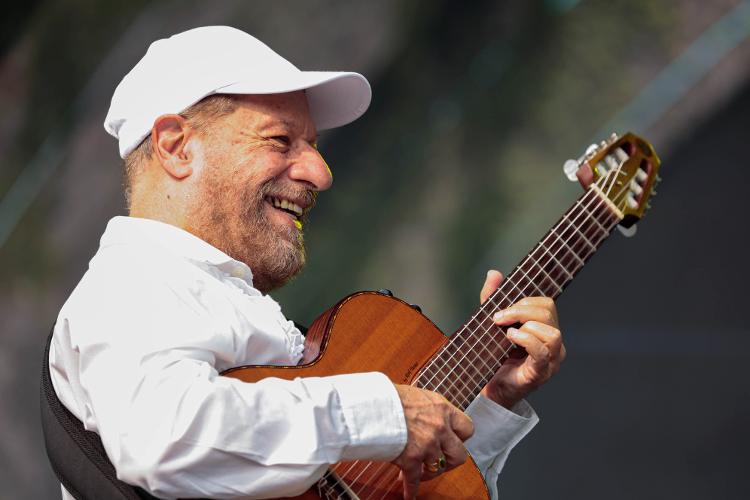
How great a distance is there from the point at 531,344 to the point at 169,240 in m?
0.77

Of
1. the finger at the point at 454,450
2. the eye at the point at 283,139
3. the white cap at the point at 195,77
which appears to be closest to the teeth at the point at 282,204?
the eye at the point at 283,139

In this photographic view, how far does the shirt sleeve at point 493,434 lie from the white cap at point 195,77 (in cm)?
83

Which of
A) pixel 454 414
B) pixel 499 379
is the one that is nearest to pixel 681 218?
pixel 499 379

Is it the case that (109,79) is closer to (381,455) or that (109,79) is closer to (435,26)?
(435,26)

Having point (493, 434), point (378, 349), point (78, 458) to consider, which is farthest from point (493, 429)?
point (78, 458)

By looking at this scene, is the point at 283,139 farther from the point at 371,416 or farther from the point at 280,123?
the point at 371,416

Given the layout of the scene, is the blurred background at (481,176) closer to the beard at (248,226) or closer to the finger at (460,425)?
the beard at (248,226)

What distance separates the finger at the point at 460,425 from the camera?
5.36 feet

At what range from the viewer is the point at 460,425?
1638mm

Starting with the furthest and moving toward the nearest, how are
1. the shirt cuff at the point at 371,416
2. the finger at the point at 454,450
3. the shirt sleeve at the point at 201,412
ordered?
the finger at the point at 454,450 < the shirt cuff at the point at 371,416 < the shirt sleeve at the point at 201,412

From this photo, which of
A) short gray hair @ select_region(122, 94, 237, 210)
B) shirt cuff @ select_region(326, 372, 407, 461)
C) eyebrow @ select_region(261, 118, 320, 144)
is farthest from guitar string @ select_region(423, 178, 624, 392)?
short gray hair @ select_region(122, 94, 237, 210)

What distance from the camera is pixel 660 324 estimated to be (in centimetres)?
306

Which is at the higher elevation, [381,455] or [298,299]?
[381,455]

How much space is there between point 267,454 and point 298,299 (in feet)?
6.15
